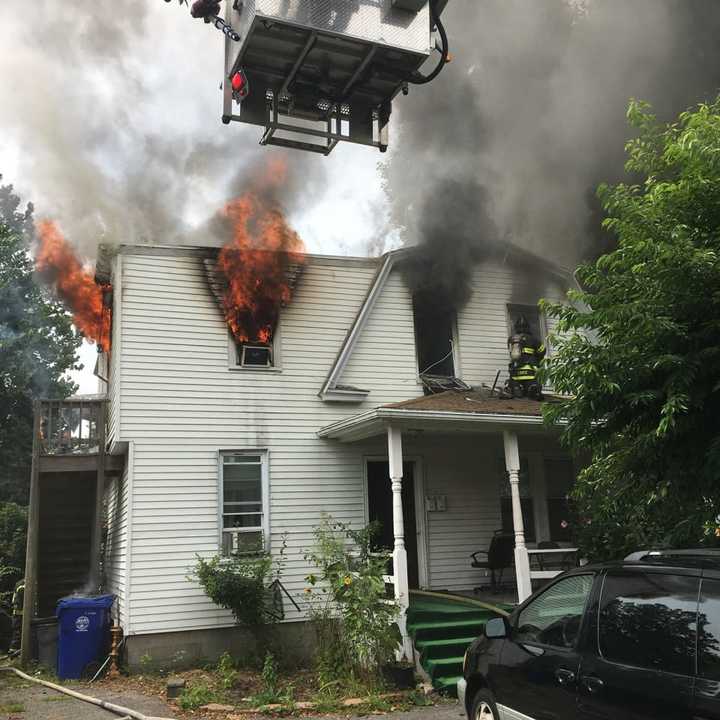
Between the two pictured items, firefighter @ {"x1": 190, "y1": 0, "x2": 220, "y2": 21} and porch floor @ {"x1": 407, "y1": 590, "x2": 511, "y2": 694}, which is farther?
porch floor @ {"x1": 407, "y1": 590, "x2": 511, "y2": 694}

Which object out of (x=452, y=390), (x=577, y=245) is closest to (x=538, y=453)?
(x=452, y=390)

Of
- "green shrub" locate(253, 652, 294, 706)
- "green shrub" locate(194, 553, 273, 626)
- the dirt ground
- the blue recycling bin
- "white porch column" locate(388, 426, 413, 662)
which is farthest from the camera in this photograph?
the blue recycling bin

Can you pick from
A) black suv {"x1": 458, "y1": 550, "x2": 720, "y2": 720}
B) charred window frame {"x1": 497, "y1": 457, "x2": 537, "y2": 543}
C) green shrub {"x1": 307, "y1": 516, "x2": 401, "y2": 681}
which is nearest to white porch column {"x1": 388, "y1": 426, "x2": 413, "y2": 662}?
green shrub {"x1": 307, "y1": 516, "x2": 401, "y2": 681}

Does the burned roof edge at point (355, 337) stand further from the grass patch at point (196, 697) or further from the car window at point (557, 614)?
the car window at point (557, 614)

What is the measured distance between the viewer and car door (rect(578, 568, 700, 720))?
353 cm

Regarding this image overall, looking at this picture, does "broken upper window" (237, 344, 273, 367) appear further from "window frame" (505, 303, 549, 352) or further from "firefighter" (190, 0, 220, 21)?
"firefighter" (190, 0, 220, 21)

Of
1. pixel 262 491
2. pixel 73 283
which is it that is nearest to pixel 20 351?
pixel 73 283

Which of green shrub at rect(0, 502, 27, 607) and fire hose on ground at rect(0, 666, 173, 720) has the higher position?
green shrub at rect(0, 502, 27, 607)

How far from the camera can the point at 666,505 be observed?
6242mm

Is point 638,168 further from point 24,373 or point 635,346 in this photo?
point 24,373

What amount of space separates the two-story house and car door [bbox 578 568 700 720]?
5890 mm

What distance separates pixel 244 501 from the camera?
11.6 metres

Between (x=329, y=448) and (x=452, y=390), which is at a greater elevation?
(x=452, y=390)

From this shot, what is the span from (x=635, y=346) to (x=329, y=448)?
7105mm
